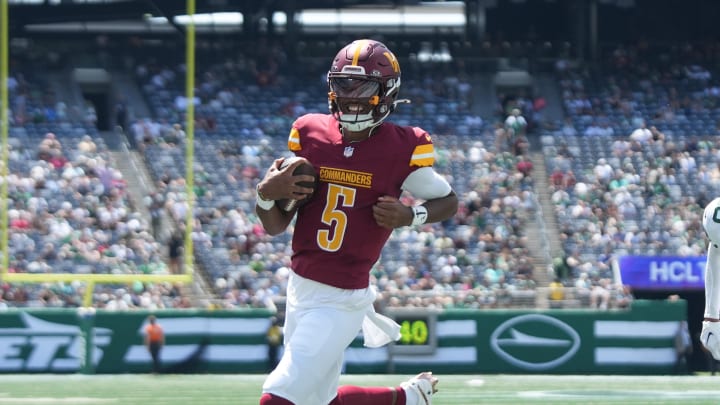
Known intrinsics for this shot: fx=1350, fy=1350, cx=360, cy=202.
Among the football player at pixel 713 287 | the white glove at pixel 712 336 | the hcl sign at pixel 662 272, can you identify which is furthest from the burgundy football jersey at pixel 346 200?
the hcl sign at pixel 662 272

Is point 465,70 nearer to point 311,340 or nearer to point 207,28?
point 207,28

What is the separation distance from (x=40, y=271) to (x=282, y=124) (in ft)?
21.2

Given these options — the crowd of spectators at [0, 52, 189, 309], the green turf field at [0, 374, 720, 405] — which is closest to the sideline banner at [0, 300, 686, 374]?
the green turf field at [0, 374, 720, 405]

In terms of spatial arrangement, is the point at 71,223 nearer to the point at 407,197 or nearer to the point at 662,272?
the point at 407,197

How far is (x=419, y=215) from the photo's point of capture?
5.73 meters

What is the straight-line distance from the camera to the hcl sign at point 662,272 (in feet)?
65.8

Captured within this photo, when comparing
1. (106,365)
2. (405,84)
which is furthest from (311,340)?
(405,84)

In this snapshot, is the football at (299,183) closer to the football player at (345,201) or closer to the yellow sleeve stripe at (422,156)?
the football player at (345,201)

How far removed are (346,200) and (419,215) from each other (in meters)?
0.32

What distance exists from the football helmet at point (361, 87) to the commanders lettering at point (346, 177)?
20 cm

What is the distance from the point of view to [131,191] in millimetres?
21609

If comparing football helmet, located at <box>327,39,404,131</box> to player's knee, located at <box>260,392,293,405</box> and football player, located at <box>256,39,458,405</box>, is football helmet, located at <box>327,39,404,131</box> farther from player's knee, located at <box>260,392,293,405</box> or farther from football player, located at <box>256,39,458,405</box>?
player's knee, located at <box>260,392,293,405</box>

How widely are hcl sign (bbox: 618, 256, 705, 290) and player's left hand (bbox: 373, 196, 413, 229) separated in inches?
589

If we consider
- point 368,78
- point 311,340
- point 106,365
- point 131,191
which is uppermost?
point 368,78
